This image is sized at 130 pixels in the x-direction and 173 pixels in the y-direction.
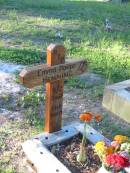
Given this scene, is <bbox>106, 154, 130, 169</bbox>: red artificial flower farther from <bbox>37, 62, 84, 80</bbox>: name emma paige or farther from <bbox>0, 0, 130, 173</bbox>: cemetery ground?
<bbox>0, 0, 130, 173</bbox>: cemetery ground

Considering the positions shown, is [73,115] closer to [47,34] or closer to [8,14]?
[47,34]

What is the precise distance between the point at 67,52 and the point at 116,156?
4601mm

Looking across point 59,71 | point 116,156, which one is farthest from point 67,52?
point 116,156

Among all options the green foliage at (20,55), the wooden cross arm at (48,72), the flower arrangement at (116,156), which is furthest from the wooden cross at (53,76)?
the green foliage at (20,55)

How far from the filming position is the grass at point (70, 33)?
7.64 m

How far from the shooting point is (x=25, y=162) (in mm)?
4609

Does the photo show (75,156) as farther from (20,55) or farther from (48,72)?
(20,55)

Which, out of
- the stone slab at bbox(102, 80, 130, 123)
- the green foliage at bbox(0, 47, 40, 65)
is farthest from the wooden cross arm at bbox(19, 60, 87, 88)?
the green foliage at bbox(0, 47, 40, 65)

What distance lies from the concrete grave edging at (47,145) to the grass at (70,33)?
2.34 meters

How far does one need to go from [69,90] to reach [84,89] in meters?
0.24

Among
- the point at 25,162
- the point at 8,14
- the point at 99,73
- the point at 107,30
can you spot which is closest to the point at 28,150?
the point at 25,162

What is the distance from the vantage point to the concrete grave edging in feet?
13.7

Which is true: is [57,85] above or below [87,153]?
above

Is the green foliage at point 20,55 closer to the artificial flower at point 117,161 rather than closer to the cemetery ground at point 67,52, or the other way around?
the cemetery ground at point 67,52
